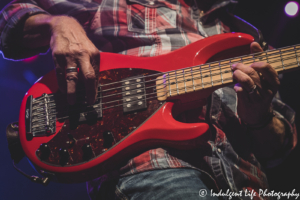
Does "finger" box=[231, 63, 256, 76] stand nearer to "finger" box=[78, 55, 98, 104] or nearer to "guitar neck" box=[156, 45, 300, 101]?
"guitar neck" box=[156, 45, 300, 101]

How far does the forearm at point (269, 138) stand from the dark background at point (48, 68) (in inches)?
33.4

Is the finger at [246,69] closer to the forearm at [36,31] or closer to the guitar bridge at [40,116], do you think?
the guitar bridge at [40,116]

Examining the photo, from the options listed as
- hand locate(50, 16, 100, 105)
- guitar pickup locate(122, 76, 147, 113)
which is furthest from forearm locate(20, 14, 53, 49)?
guitar pickup locate(122, 76, 147, 113)

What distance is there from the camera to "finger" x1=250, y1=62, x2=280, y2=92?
708 mm

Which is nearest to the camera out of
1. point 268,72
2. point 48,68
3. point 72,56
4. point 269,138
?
point 268,72

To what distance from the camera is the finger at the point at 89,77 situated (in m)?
0.78

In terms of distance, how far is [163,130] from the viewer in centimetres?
74

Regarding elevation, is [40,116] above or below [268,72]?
below

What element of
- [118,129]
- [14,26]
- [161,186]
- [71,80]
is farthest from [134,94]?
[14,26]

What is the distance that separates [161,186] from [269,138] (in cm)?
73

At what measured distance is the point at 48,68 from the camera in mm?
1911

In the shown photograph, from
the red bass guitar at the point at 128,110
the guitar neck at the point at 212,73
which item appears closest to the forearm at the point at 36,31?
the red bass guitar at the point at 128,110

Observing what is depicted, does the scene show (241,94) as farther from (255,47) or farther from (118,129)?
(118,129)

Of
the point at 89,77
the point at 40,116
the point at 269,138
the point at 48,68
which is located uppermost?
the point at 89,77
